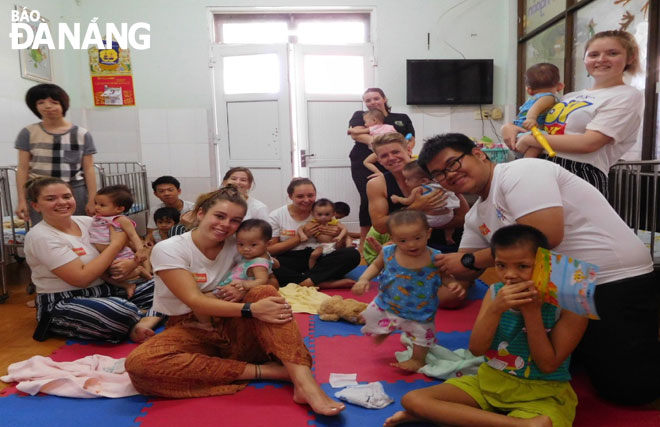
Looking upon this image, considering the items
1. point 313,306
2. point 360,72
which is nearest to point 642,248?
point 313,306

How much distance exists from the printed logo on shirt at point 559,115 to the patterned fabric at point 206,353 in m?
1.73

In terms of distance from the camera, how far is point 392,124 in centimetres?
455

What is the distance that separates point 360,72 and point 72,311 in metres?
4.70

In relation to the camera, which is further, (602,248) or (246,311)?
(246,311)

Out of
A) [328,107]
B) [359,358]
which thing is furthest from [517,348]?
[328,107]

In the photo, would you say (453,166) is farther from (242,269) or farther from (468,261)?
(242,269)

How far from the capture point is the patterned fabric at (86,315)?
2488mm

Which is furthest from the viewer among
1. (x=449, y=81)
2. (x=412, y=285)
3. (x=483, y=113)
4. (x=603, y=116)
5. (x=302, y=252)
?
(x=483, y=113)

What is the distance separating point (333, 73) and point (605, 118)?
430 cm

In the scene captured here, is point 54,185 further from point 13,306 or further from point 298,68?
point 298,68

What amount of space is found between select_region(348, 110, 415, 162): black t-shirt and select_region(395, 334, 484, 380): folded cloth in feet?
8.71

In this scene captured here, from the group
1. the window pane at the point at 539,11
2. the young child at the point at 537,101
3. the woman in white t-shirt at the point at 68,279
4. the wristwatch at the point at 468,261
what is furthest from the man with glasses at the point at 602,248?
the window pane at the point at 539,11

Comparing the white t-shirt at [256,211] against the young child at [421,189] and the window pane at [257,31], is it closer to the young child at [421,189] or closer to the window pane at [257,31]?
the young child at [421,189]

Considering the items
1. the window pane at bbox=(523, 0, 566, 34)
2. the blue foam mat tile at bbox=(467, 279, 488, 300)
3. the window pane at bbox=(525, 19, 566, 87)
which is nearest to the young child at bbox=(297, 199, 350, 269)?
the blue foam mat tile at bbox=(467, 279, 488, 300)
